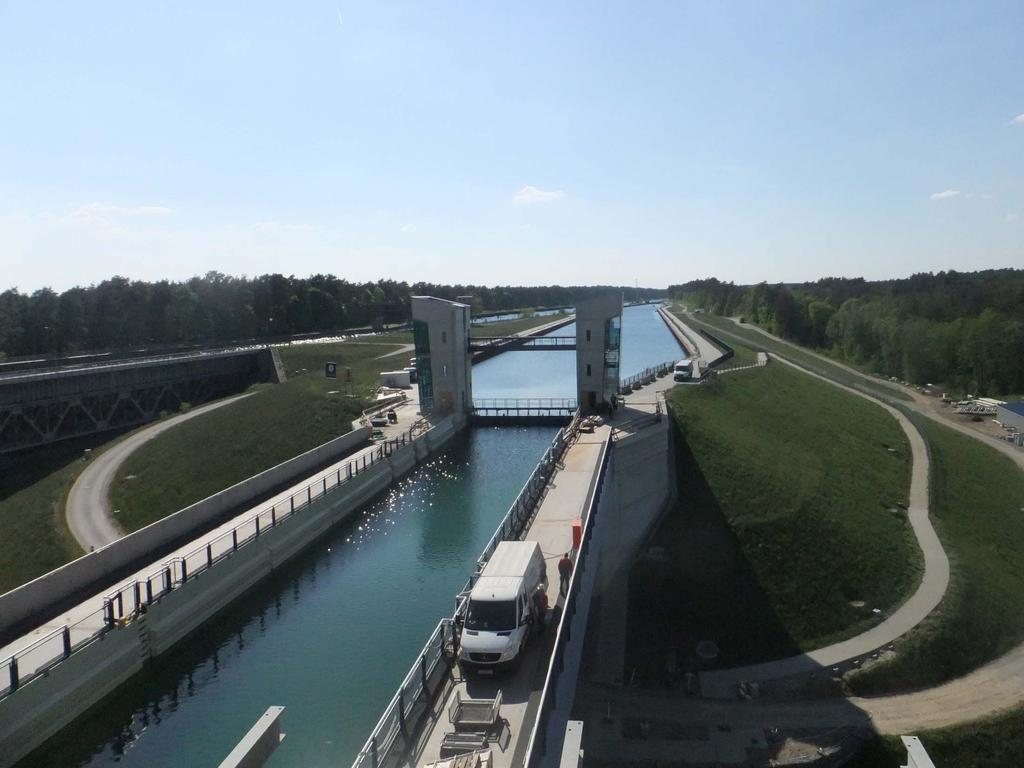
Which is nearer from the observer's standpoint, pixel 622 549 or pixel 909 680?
pixel 909 680

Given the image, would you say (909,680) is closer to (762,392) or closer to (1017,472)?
(1017,472)

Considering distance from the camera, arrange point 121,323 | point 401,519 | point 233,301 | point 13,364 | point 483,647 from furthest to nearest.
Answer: point 233,301, point 121,323, point 13,364, point 401,519, point 483,647

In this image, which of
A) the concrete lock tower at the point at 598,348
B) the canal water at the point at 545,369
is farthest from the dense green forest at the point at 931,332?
the concrete lock tower at the point at 598,348

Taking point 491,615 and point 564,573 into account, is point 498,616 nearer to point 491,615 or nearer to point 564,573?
point 491,615

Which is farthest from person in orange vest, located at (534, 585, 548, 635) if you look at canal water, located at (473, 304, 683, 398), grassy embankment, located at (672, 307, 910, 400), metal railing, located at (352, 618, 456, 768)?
grassy embankment, located at (672, 307, 910, 400)

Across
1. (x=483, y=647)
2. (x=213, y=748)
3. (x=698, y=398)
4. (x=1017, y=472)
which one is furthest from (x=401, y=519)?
(x=1017, y=472)

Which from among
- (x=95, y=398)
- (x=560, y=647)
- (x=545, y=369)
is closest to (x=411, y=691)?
(x=560, y=647)
